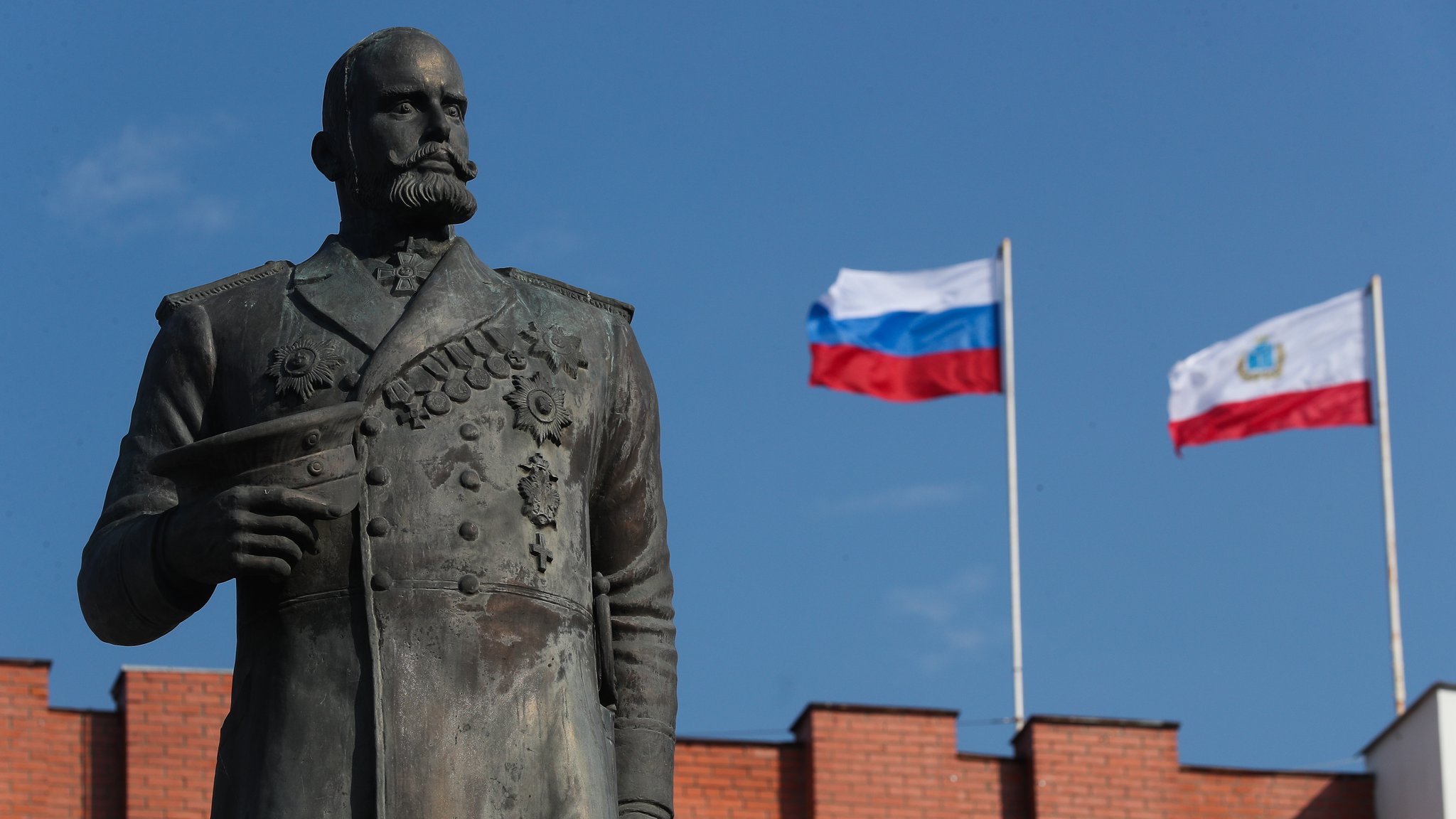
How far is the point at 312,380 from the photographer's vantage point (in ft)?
20.4

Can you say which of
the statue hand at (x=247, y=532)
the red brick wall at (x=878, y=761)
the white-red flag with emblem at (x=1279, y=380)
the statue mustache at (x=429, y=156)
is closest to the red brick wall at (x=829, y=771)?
the red brick wall at (x=878, y=761)

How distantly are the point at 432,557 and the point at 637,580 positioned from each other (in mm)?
683

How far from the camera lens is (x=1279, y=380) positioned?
31.0 m

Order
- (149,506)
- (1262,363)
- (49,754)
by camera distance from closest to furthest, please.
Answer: (149,506) → (49,754) → (1262,363)

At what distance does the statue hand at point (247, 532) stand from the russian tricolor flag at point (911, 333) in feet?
83.8

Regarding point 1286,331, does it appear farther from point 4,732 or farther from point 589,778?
point 589,778

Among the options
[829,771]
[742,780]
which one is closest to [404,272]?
[829,771]

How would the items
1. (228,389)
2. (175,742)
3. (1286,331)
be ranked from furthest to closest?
(1286,331), (175,742), (228,389)

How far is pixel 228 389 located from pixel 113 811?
A: 71.9ft

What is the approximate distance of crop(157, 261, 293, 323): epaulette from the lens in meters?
6.53

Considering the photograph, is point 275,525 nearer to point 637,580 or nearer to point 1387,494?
point 637,580

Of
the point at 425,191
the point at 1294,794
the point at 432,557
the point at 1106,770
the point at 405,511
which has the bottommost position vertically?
the point at 432,557

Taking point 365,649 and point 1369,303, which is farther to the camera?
point 1369,303

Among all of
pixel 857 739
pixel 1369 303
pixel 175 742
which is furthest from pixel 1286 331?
pixel 175 742
